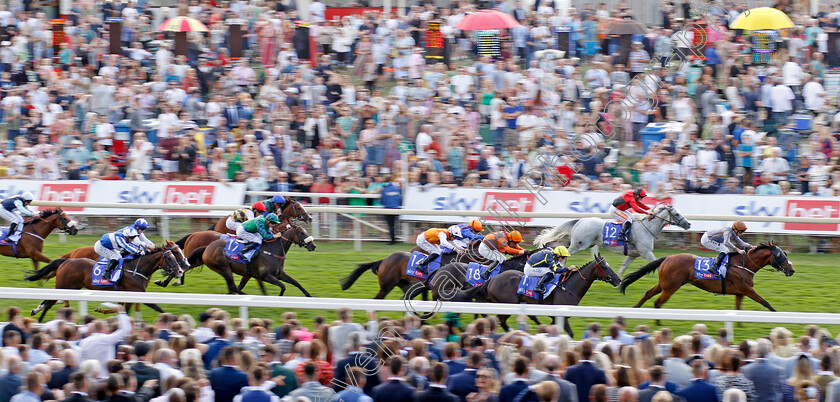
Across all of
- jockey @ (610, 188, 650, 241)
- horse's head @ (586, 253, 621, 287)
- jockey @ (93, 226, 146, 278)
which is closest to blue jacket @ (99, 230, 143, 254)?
jockey @ (93, 226, 146, 278)

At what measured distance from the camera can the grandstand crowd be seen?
13758mm

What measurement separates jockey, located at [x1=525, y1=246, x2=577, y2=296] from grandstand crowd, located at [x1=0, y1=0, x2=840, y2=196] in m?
3.24

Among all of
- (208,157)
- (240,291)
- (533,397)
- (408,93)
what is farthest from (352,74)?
(533,397)

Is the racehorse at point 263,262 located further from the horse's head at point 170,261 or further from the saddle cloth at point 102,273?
the saddle cloth at point 102,273

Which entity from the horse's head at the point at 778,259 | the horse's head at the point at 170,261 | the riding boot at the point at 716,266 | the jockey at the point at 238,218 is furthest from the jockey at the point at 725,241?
the horse's head at the point at 170,261

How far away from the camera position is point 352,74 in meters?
16.4

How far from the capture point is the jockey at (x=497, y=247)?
33.6 ft

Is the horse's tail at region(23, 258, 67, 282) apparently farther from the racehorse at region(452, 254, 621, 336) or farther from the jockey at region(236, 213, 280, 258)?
the racehorse at region(452, 254, 621, 336)

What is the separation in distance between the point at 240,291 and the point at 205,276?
1.52 m

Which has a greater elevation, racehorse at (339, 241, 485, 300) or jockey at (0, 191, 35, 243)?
jockey at (0, 191, 35, 243)

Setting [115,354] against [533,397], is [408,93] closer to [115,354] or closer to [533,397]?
[115,354]

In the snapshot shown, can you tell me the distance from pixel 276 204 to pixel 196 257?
1154 mm

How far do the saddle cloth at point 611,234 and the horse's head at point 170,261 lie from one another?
485cm

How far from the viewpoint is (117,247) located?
10.2m
